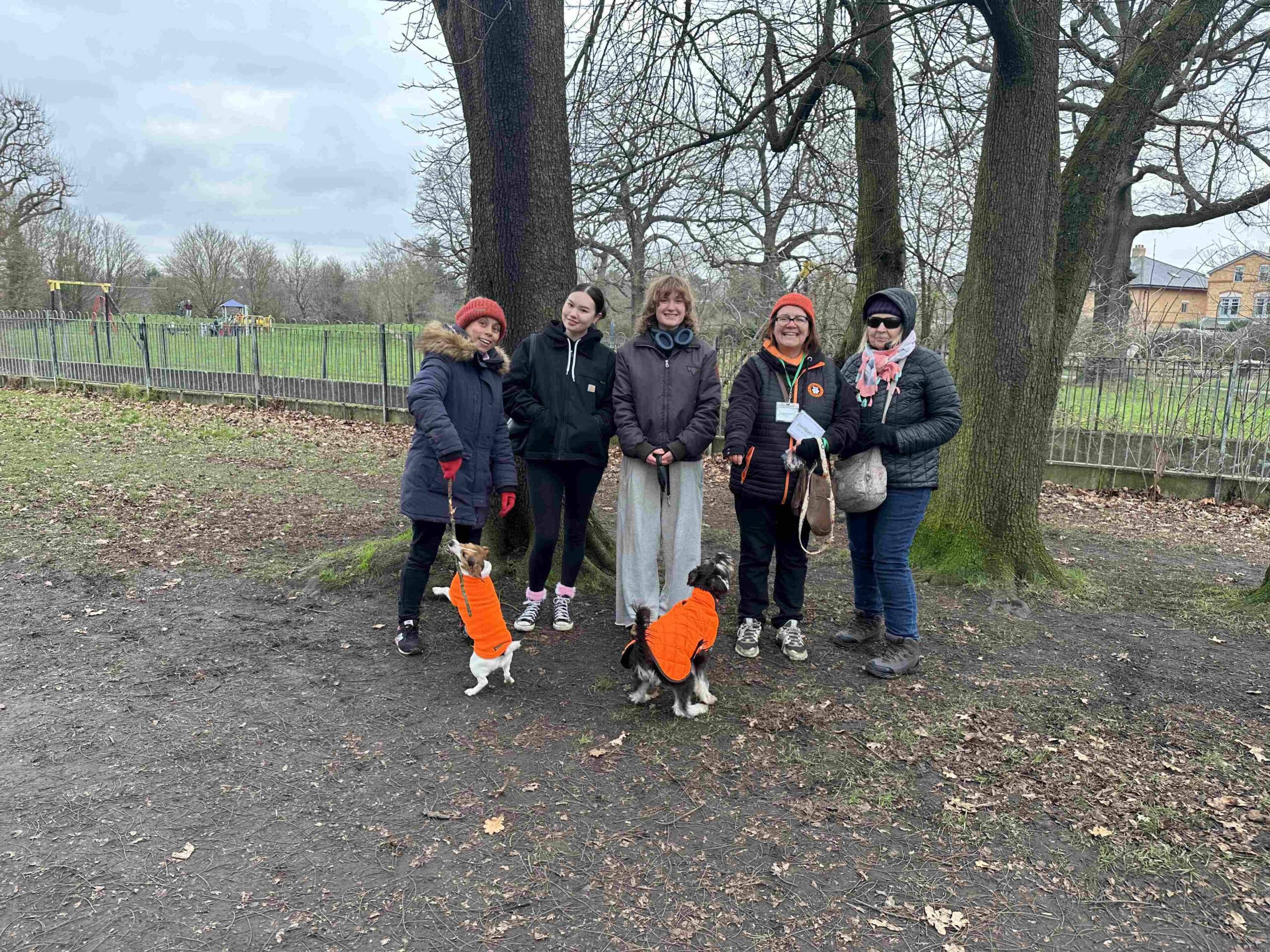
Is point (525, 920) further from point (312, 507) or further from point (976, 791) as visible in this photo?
point (312, 507)

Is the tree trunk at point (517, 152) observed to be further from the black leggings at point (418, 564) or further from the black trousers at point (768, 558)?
the black trousers at point (768, 558)

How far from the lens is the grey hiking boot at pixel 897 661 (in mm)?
3902

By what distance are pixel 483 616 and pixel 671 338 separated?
5.41 ft

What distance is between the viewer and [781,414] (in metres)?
3.93

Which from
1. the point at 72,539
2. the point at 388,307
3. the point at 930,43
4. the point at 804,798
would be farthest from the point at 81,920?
the point at 388,307

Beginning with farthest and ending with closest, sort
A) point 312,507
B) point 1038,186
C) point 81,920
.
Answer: point 312,507
point 1038,186
point 81,920

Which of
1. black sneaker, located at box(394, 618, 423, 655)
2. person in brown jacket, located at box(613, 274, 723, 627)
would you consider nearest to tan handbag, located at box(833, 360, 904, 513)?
person in brown jacket, located at box(613, 274, 723, 627)

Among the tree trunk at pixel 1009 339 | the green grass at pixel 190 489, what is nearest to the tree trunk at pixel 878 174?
the tree trunk at pixel 1009 339

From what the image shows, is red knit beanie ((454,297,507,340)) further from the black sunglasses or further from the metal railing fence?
the metal railing fence

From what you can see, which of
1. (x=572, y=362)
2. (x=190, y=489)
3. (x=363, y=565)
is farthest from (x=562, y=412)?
(x=190, y=489)

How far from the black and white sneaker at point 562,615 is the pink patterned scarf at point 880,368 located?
1930 mm

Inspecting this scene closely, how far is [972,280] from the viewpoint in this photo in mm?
5355

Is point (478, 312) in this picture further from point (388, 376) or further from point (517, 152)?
point (388, 376)

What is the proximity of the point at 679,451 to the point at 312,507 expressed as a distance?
184 inches
